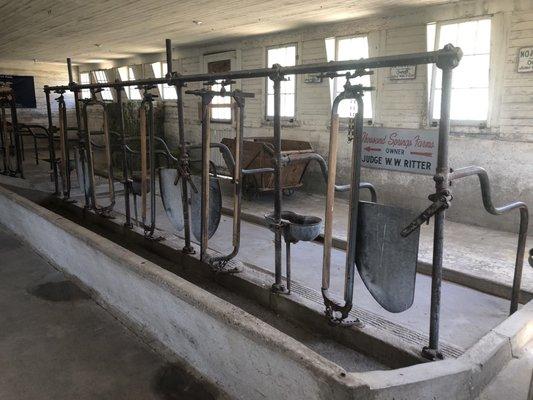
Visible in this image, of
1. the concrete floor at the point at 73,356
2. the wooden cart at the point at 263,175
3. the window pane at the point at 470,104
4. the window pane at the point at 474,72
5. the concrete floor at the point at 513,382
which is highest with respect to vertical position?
the window pane at the point at 474,72

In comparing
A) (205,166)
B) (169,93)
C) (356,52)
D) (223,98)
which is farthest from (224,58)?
(205,166)

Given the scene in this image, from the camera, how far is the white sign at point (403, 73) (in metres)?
5.99

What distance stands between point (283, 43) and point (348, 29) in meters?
1.51

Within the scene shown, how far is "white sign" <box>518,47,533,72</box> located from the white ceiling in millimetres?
1187

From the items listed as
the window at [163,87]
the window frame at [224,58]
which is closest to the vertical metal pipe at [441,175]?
the window frame at [224,58]

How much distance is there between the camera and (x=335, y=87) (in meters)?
7.10

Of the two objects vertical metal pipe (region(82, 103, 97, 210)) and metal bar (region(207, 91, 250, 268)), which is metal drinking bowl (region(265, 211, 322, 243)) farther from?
vertical metal pipe (region(82, 103, 97, 210))

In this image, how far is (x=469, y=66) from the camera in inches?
215

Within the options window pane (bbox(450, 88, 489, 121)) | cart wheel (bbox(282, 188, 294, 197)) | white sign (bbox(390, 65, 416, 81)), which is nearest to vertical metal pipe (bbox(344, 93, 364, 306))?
window pane (bbox(450, 88, 489, 121))

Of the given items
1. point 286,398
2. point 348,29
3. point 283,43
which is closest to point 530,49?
point 348,29

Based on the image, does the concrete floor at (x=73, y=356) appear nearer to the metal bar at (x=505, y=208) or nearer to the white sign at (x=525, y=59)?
the metal bar at (x=505, y=208)

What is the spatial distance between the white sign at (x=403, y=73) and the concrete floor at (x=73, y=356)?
5133 mm

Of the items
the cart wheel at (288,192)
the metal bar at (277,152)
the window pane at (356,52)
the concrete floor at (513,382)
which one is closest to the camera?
the concrete floor at (513,382)

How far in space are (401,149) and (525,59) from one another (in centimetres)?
195
